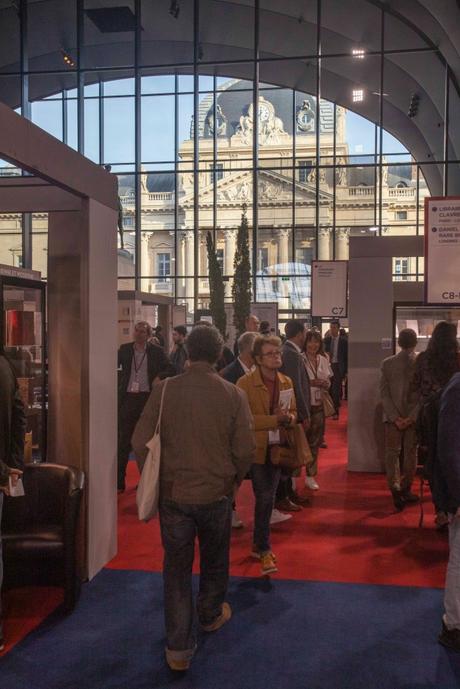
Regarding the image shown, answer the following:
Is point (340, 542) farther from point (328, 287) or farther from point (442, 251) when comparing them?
point (328, 287)

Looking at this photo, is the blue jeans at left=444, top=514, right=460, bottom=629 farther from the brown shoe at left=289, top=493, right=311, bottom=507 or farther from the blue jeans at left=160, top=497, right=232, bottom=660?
the brown shoe at left=289, top=493, right=311, bottom=507

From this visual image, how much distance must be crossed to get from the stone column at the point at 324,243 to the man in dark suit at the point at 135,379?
47.8 ft

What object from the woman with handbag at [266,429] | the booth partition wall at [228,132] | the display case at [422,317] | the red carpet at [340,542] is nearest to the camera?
the woman with handbag at [266,429]

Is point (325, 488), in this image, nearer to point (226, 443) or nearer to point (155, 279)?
point (226, 443)

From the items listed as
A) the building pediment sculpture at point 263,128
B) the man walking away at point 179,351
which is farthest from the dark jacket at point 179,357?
the building pediment sculpture at point 263,128

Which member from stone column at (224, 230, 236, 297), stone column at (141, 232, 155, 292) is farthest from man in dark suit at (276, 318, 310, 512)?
stone column at (224, 230, 236, 297)

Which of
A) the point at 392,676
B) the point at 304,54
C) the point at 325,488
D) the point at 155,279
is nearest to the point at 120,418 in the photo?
the point at 325,488

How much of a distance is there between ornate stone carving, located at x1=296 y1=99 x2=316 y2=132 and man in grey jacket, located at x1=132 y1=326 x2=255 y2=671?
18665 millimetres

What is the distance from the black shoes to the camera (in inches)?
133

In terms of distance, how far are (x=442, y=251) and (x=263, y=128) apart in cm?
1606

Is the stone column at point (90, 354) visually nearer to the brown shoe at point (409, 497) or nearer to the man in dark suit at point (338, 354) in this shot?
the brown shoe at point (409, 497)

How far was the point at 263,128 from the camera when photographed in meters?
20.5

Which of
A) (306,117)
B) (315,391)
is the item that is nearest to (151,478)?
(315,391)

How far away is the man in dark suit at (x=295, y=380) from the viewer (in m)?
5.57
